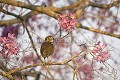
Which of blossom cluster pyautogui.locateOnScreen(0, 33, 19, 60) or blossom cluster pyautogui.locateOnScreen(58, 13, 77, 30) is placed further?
blossom cluster pyautogui.locateOnScreen(58, 13, 77, 30)

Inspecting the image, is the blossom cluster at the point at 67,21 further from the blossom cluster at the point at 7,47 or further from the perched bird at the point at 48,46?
the blossom cluster at the point at 7,47

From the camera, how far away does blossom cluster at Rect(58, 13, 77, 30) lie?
116 inches

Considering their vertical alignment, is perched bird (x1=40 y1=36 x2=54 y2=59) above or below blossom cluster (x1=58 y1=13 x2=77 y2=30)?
below

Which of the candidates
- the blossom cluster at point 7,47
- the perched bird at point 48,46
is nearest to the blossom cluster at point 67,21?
the perched bird at point 48,46

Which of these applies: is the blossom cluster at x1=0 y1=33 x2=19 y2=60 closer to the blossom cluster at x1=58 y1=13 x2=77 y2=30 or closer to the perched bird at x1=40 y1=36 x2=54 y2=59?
the perched bird at x1=40 y1=36 x2=54 y2=59

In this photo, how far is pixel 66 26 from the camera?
116 inches

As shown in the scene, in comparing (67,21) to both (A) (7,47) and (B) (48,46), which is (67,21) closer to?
(B) (48,46)

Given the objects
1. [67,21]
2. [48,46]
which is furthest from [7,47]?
[67,21]

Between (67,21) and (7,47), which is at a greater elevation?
(67,21)

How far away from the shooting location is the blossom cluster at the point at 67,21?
294cm

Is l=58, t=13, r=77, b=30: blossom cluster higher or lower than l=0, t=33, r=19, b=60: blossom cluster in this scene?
higher

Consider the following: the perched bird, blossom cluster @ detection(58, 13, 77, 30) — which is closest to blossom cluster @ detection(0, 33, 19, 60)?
the perched bird

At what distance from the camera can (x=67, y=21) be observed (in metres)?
2.99

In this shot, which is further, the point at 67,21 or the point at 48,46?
the point at 67,21
